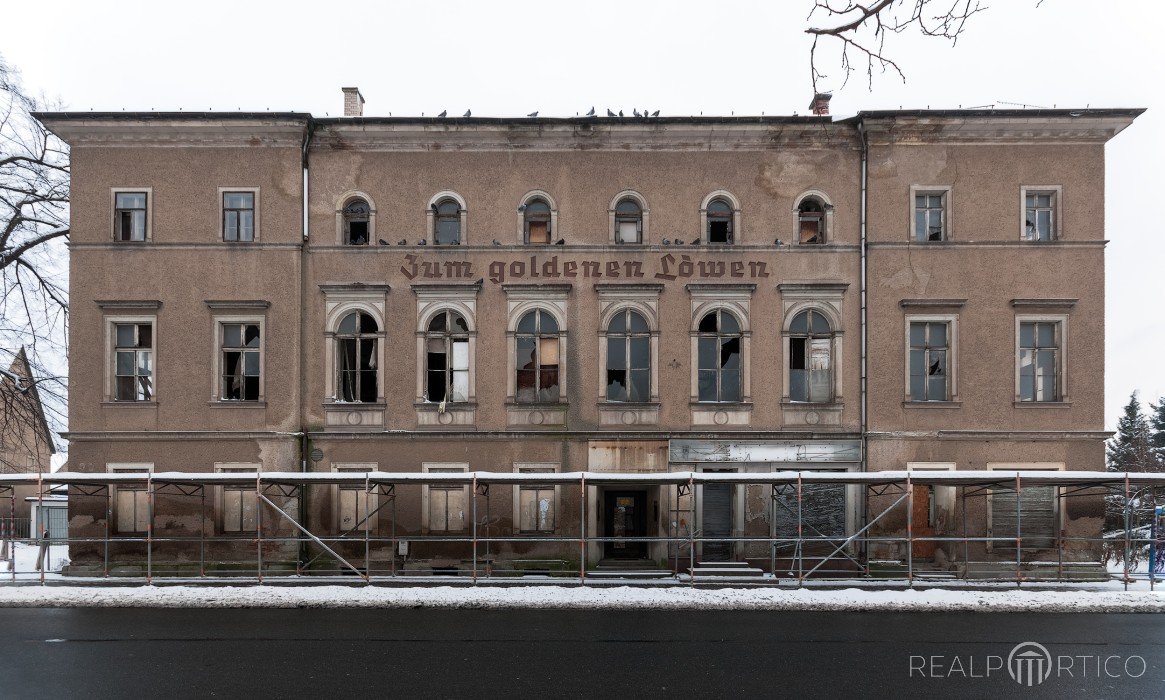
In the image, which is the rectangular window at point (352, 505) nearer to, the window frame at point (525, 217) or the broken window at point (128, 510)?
the broken window at point (128, 510)

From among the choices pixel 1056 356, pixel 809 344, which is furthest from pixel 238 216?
pixel 1056 356

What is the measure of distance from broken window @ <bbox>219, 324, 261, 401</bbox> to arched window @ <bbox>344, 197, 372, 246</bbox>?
11.0 ft

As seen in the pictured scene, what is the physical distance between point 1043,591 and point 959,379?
5235 millimetres

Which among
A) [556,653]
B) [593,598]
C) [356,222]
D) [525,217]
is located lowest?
[593,598]

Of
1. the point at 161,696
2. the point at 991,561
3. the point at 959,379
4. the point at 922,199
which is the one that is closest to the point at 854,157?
the point at 922,199

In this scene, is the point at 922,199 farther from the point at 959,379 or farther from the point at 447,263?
the point at 447,263

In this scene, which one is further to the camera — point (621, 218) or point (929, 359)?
point (621, 218)

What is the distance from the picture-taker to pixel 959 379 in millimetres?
17906

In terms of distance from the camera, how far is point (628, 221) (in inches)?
729

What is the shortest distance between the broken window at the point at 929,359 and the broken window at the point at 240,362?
16995mm

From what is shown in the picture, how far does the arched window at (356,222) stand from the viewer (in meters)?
18.4

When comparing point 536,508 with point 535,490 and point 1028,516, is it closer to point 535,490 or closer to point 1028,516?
point 535,490

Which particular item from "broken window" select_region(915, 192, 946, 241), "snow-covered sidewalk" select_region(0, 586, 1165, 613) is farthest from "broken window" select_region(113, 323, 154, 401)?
"broken window" select_region(915, 192, 946, 241)

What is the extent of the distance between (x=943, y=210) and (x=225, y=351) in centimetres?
1906
